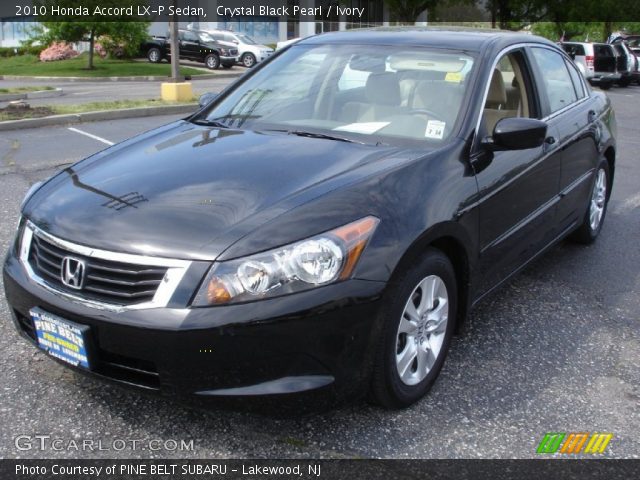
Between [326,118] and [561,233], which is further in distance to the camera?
[561,233]

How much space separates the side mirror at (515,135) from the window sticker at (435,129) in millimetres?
221

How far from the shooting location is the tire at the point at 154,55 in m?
31.6

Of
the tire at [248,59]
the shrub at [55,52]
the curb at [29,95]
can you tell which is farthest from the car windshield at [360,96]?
the shrub at [55,52]

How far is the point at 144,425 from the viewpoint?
9.45 feet

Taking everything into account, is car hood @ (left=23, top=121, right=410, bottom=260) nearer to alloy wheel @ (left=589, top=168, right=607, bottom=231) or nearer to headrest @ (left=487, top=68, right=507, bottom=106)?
headrest @ (left=487, top=68, right=507, bottom=106)

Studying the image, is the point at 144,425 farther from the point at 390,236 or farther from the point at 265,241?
the point at 390,236

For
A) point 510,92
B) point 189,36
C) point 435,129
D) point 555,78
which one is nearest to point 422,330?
point 435,129

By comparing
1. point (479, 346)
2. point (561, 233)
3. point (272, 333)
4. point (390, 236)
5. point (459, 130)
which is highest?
point (459, 130)

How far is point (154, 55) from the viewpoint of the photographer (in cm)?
3177

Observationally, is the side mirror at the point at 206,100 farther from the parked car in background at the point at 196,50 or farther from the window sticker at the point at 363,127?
the parked car in background at the point at 196,50

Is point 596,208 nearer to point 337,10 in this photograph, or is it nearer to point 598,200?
point 598,200

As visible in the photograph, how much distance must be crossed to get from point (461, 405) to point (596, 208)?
3025mm

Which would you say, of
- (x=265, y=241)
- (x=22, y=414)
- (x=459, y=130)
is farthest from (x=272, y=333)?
(x=459, y=130)

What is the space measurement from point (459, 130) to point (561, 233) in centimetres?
160
